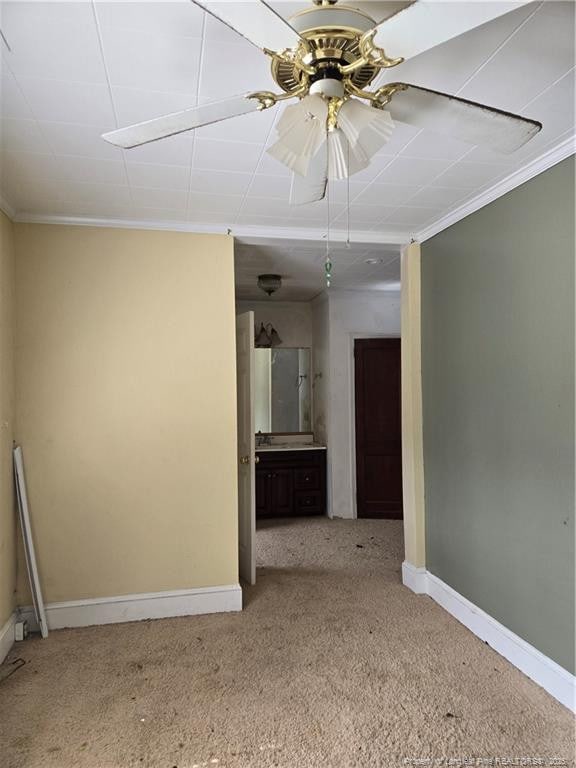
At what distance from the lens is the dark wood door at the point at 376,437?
5.30m

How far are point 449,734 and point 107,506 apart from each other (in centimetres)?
214

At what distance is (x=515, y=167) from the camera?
2344 millimetres

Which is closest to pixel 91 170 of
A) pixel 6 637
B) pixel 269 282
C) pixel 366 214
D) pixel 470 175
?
pixel 366 214

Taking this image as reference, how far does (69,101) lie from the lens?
1.76 m

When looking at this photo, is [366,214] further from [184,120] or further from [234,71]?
[184,120]

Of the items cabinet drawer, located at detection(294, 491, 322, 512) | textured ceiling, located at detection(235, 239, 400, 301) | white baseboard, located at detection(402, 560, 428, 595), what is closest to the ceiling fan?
textured ceiling, located at detection(235, 239, 400, 301)

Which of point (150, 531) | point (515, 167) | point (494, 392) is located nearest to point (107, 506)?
point (150, 531)

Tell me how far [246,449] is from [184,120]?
2.49 m

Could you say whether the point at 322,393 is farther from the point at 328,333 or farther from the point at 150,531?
the point at 150,531

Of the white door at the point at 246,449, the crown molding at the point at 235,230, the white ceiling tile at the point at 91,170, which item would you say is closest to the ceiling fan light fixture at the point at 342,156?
the white ceiling tile at the point at 91,170

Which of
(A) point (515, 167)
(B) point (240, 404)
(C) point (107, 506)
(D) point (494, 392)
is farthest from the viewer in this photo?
(B) point (240, 404)

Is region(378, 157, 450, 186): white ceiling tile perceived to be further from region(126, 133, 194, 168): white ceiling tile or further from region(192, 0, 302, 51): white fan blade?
region(192, 0, 302, 51): white fan blade

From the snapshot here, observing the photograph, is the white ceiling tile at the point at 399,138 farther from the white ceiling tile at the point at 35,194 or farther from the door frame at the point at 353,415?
the door frame at the point at 353,415

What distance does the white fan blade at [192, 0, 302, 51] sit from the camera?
0.97 m
